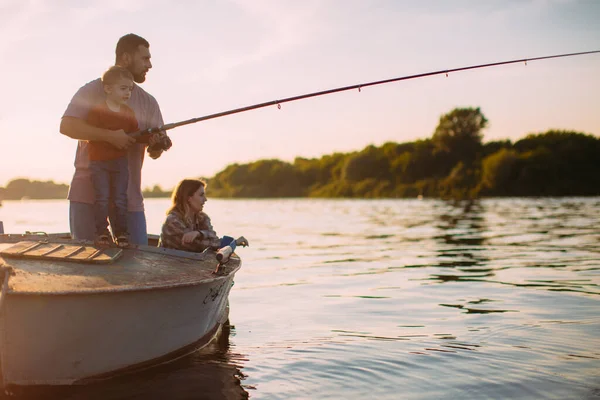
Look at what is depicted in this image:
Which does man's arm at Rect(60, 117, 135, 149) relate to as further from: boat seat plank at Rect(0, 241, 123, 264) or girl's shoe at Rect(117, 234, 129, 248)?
boat seat plank at Rect(0, 241, 123, 264)

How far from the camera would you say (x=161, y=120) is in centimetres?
682

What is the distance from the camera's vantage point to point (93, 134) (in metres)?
5.86

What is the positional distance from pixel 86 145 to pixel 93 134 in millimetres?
335

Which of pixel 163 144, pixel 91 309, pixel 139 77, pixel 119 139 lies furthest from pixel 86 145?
pixel 91 309

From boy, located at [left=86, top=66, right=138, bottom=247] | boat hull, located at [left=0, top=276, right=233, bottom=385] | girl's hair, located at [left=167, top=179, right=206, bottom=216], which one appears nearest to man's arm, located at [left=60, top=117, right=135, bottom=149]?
boy, located at [left=86, top=66, right=138, bottom=247]

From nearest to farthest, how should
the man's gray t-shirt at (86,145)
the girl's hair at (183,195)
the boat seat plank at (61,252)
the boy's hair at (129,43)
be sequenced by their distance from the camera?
1. the boat seat plank at (61,252)
2. the man's gray t-shirt at (86,145)
3. the boy's hair at (129,43)
4. the girl's hair at (183,195)

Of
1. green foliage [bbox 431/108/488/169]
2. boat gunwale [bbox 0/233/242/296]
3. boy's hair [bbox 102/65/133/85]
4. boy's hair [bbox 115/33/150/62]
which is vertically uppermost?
green foliage [bbox 431/108/488/169]

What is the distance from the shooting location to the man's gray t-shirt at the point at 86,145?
239 inches

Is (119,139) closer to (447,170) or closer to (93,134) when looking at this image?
(93,134)

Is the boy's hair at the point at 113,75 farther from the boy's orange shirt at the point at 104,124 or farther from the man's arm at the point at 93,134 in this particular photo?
the man's arm at the point at 93,134

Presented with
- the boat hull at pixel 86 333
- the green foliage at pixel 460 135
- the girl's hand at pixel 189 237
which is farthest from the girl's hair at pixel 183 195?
the green foliage at pixel 460 135

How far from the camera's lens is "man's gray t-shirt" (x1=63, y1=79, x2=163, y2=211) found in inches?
239

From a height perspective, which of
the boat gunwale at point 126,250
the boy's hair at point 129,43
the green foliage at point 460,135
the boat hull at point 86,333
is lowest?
the boat hull at point 86,333

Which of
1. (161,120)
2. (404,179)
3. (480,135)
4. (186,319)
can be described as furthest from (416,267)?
(480,135)
